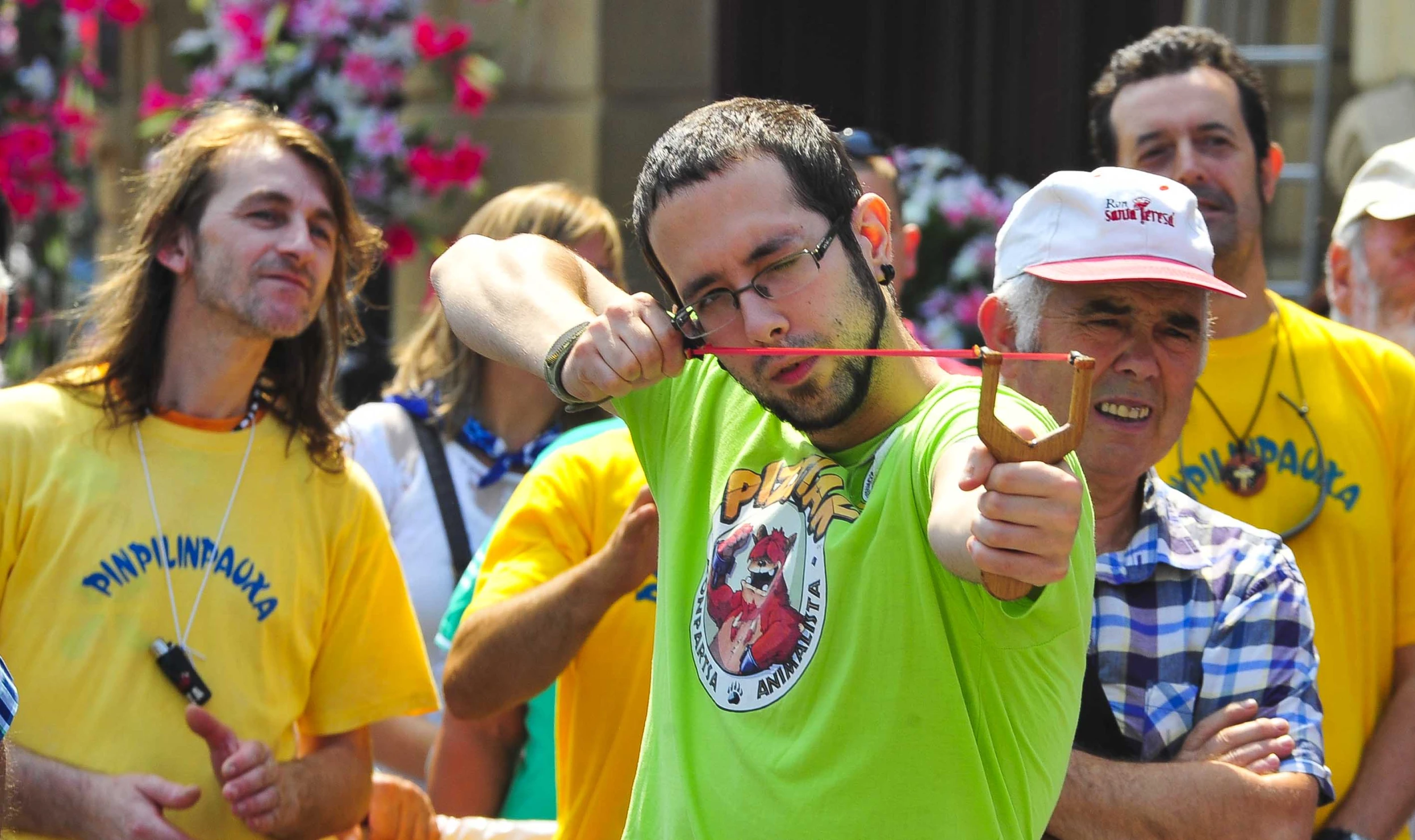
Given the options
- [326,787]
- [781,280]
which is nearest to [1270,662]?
[781,280]

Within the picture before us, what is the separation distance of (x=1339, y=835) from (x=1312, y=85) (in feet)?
12.8

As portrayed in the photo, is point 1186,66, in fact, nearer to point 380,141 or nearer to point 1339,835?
point 1339,835

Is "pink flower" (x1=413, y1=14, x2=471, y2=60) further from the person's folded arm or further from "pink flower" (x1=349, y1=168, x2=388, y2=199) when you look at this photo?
the person's folded arm

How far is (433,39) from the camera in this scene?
6.23 m

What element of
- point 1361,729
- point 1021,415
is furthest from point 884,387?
point 1361,729

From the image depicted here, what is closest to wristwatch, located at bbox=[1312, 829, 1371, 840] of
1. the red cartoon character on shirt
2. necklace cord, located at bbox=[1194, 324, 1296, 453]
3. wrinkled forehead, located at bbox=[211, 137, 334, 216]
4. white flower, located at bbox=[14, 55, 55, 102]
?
necklace cord, located at bbox=[1194, 324, 1296, 453]

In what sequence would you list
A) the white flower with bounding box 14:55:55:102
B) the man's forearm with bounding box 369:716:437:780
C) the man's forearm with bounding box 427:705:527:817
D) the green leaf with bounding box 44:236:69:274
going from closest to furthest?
the man's forearm with bounding box 427:705:527:817 < the man's forearm with bounding box 369:716:437:780 < the white flower with bounding box 14:55:55:102 < the green leaf with bounding box 44:236:69:274

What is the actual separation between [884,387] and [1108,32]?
4.78 metres

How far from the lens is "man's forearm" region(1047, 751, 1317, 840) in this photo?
2219 mm

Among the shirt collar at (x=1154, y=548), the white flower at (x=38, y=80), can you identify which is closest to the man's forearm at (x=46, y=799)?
the shirt collar at (x=1154, y=548)

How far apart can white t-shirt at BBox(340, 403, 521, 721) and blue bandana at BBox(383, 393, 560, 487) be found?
0.02 meters

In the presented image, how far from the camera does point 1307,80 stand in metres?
5.86

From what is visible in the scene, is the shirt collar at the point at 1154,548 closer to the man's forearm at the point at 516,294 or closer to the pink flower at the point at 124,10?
the man's forearm at the point at 516,294

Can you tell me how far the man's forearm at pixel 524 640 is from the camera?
8.93 feet
